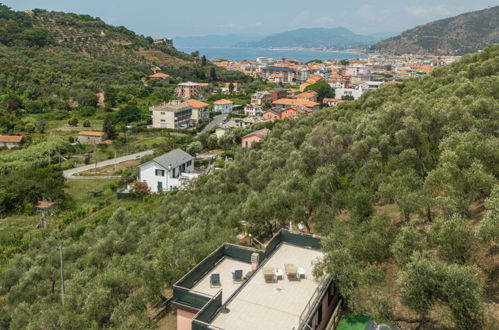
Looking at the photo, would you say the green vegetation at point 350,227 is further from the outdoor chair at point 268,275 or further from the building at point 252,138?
the building at point 252,138

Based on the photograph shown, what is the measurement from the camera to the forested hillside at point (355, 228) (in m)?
12.4

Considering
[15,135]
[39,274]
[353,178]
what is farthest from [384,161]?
[15,135]

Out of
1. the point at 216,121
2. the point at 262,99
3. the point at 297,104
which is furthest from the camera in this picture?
the point at 262,99

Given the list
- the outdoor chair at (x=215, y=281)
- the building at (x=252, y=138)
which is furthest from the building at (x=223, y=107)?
the outdoor chair at (x=215, y=281)

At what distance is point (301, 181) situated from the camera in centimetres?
2312

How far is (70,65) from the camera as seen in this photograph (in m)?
99.7

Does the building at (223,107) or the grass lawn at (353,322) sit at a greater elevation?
the building at (223,107)

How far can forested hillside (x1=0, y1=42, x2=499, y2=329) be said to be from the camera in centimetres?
1241

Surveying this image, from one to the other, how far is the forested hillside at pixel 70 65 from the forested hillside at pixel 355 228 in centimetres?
4967

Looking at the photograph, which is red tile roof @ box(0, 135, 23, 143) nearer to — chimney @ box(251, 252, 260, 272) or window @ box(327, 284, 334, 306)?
chimney @ box(251, 252, 260, 272)

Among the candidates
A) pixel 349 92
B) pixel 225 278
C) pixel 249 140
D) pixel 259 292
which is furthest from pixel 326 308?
pixel 349 92

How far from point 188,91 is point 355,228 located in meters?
84.3

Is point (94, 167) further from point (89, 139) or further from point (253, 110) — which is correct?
point (253, 110)

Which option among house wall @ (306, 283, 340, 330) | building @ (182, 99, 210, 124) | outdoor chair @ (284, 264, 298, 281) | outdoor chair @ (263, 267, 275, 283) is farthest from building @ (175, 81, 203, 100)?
house wall @ (306, 283, 340, 330)
